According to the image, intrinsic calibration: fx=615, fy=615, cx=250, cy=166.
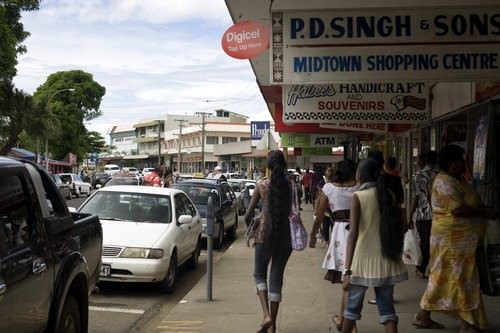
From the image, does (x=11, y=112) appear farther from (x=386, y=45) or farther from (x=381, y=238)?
(x=381, y=238)

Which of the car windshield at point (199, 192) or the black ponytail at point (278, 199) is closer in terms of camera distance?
the black ponytail at point (278, 199)

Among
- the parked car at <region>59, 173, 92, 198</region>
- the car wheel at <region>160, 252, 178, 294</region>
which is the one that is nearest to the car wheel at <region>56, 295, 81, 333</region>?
the car wheel at <region>160, 252, 178, 294</region>

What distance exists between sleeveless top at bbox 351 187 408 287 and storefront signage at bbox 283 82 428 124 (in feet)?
18.6

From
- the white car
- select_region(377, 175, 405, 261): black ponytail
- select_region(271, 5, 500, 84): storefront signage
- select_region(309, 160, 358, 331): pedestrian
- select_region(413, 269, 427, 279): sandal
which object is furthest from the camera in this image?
select_region(413, 269, 427, 279): sandal

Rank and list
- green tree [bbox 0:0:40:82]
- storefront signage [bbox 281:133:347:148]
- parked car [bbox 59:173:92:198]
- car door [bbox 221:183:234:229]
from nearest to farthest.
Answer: car door [bbox 221:183:234:229] < storefront signage [bbox 281:133:347:148] < green tree [bbox 0:0:40:82] < parked car [bbox 59:173:92:198]

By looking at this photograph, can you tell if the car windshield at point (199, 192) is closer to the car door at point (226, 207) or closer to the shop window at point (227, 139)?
the car door at point (226, 207)

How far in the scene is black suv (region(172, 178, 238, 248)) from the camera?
13.8 meters

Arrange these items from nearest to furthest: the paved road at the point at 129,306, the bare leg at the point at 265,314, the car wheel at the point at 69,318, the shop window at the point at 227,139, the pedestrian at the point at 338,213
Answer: the car wheel at the point at 69,318
the bare leg at the point at 265,314
the pedestrian at the point at 338,213
the paved road at the point at 129,306
the shop window at the point at 227,139

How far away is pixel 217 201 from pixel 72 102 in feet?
157

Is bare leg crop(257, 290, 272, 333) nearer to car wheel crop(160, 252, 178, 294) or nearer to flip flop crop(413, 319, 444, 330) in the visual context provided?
flip flop crop(413, 319, 444, 330)

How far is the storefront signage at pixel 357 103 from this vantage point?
33.6ft

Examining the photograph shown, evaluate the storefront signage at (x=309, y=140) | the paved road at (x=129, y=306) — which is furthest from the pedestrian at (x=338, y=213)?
the storefront signage at (x=309, y=140)

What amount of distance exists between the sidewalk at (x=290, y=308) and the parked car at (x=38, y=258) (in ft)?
5.57

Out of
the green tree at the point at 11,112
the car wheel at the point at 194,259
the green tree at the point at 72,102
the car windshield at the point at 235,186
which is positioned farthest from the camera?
the green tree at the point at 72,102
